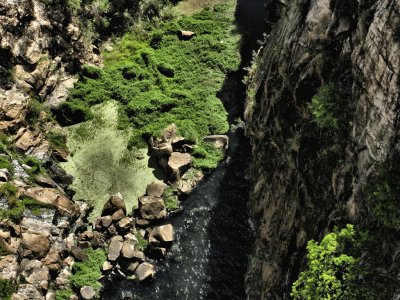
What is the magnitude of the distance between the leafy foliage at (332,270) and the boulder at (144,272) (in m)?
17.5

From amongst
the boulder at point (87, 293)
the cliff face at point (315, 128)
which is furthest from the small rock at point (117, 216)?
the cliff face at point (315, 128)

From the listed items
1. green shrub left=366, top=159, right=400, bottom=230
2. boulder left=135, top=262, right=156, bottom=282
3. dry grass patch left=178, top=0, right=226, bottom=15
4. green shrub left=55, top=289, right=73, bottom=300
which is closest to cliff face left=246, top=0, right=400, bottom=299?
green shrub left=366, top=159, right=400, bottom=230

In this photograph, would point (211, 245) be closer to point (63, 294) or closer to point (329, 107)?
point (63, 294)

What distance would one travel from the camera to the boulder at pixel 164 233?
34.9m

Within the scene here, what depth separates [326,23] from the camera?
23.4 metres

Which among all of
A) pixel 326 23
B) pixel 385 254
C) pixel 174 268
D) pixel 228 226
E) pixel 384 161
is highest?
pixel 326 23

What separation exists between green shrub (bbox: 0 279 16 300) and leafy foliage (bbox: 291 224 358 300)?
20.0 metres

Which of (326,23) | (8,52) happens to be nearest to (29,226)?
(8,52)

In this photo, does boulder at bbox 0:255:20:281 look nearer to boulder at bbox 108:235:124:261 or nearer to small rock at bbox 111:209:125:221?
boulder at bbox 108:235:124:261

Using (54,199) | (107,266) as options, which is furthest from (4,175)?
(107,266)

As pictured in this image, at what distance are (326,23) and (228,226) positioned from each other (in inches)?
734

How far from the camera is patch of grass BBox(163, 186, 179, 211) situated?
1484 inches

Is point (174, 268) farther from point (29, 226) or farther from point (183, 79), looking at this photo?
point (183, 79)

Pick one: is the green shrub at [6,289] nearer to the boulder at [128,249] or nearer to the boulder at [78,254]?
the boulder at [78,254]
